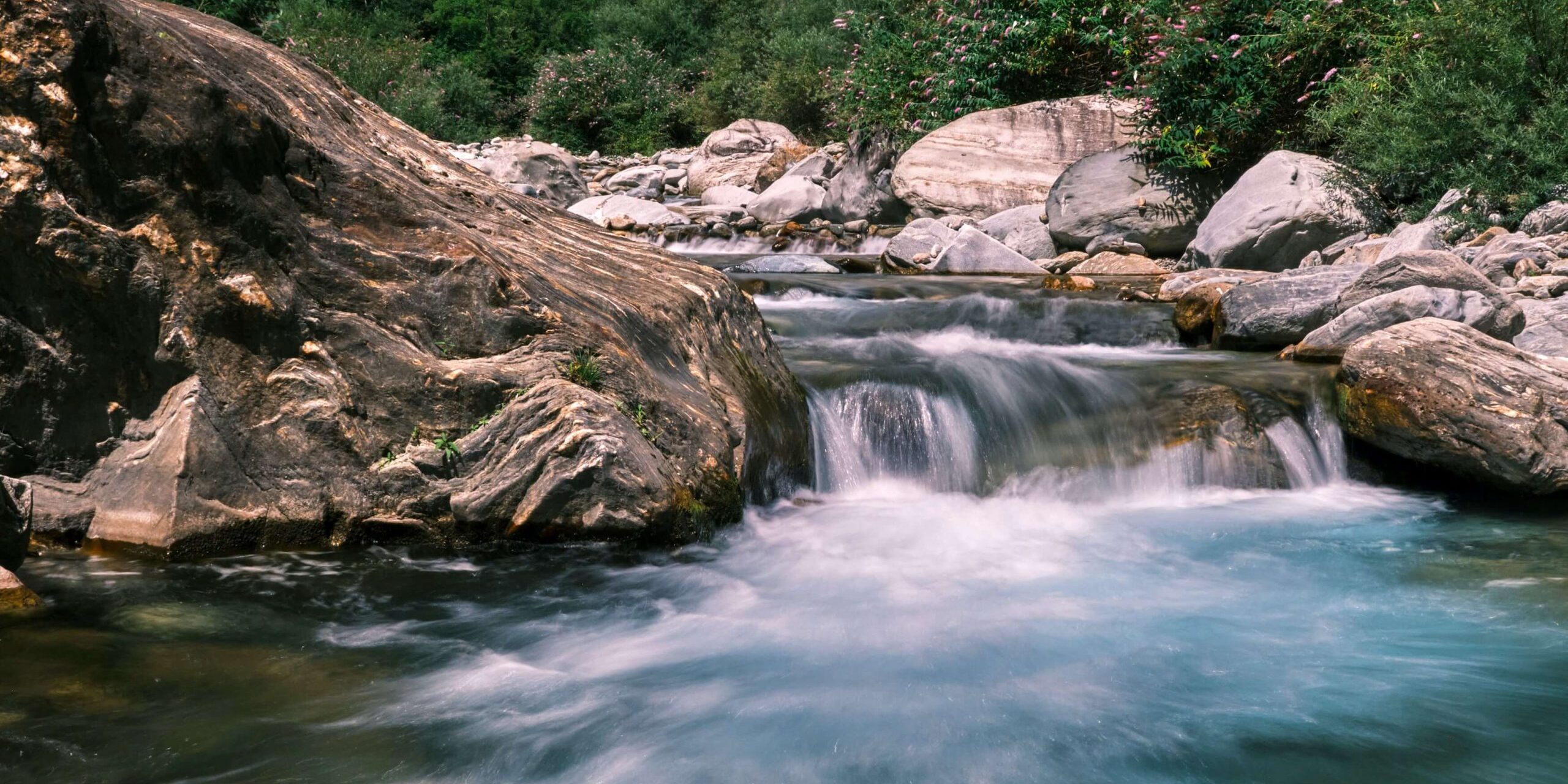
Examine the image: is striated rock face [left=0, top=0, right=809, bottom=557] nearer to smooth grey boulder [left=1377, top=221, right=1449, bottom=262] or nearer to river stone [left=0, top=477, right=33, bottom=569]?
river stone [left=0, top=477, right=33, bottom=569]

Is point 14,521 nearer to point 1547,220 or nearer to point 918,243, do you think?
point 1547,220

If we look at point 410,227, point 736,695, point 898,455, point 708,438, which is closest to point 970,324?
point 898,455

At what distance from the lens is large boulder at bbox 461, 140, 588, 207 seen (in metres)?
18.8

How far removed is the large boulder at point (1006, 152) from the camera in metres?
14.8

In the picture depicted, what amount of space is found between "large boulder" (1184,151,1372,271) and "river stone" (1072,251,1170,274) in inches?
29.9

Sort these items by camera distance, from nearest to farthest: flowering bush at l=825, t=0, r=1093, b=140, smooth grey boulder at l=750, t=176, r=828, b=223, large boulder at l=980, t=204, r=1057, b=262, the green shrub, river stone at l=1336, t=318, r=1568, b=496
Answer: river stone at l=1336, t=318, r=1568, b=496, the green shrub, large boulder at l=980, t=204, r=1057, b=262, flowering bush at l=825, t=0, r=1093, b=140, smooth grey boulder at l=750, t=176, r=828, b=223

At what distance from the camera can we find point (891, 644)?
3.54 metres

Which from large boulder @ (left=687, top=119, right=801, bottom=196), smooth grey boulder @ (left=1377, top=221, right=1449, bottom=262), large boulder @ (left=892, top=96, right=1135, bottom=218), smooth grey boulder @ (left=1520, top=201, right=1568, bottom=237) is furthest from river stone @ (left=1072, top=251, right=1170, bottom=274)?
large boulder @ (left=687, top=119, right=801, bottom=196)

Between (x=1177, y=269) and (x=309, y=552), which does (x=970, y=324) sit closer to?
(x=1177, y=269)

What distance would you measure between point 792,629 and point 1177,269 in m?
9.18

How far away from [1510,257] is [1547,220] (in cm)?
91

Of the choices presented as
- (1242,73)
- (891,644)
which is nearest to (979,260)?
(1242,73)

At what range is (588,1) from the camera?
3803 centimetres

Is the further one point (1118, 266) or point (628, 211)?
point (628, 211)
